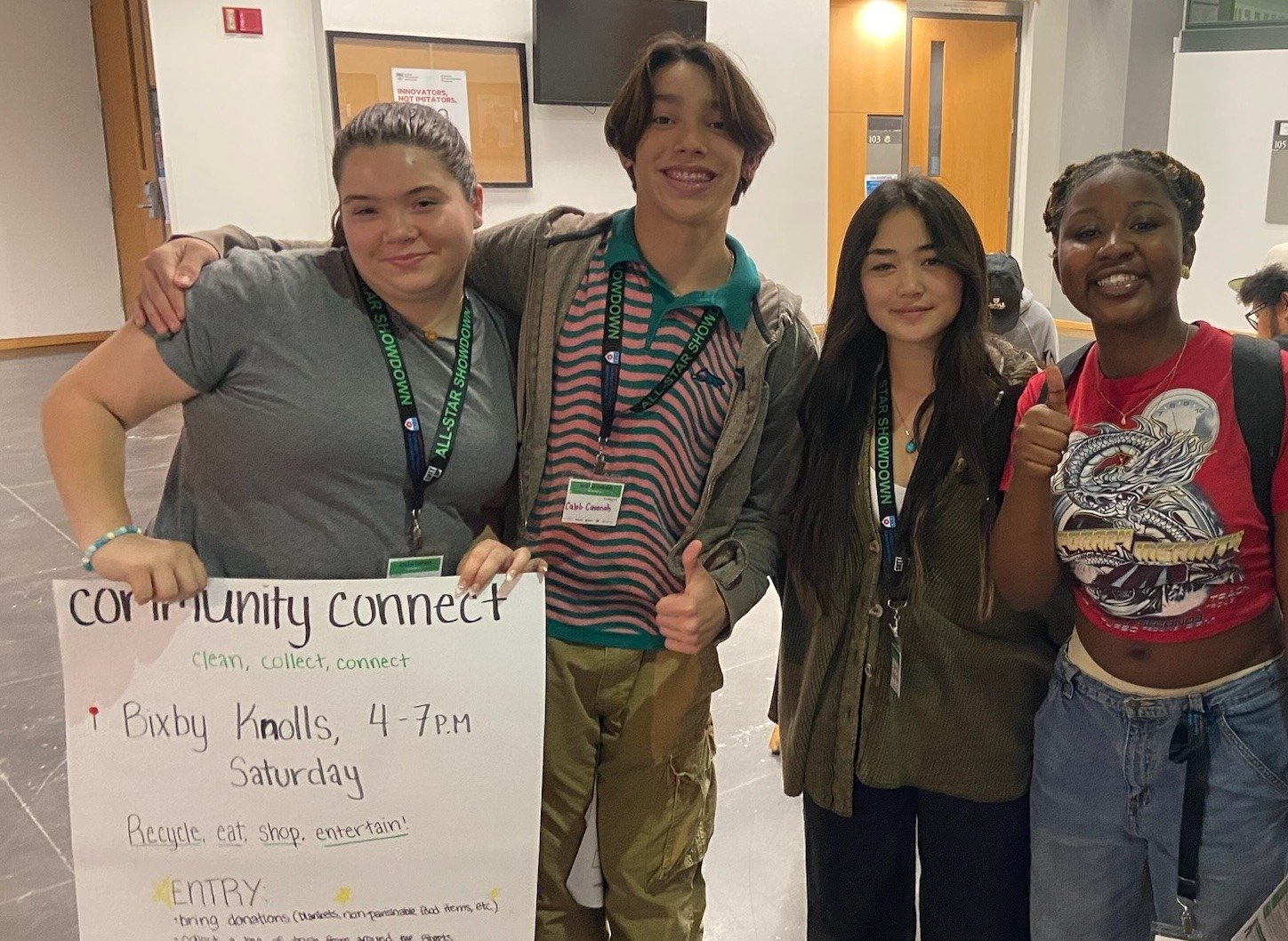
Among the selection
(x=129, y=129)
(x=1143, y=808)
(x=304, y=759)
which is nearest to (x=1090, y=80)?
(x=129, y=129)

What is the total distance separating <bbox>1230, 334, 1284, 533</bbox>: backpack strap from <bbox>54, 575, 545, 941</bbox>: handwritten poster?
97cm

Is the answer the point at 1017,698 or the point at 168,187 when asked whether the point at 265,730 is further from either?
the point at 168,187

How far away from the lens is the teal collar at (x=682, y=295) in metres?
1.65

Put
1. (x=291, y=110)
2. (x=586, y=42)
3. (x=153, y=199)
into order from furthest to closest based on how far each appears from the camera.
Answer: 1. (x=153, y=199)
2. (x=586, y=42)
3. (x=291, y=110)

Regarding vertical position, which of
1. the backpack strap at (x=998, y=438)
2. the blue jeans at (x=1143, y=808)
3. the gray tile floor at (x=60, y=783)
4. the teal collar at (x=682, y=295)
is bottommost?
Result: the gray tile floor at (x=60, y=783)

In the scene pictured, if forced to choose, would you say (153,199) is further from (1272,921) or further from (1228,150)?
(1272,921)

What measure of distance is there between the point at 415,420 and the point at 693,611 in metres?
0.49

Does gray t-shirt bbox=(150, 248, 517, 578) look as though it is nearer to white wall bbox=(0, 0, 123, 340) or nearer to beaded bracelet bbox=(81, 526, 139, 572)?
beaded bracelet bbox=(81, 526, 139, 572)

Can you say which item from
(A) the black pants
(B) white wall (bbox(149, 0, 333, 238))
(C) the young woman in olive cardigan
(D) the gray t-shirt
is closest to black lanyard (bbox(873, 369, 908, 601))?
(C) the young woman in olive cardigan

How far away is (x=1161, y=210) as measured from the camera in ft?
4.72

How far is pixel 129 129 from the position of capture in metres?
8.89

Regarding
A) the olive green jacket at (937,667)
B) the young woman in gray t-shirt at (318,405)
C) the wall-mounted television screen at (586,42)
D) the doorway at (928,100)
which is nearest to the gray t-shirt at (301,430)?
the young woman in gray t-shirt at (318,405)

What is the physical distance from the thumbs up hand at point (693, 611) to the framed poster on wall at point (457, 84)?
192 inches

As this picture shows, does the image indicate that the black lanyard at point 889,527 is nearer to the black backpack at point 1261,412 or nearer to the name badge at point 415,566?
the black backpack at point 1261,412
